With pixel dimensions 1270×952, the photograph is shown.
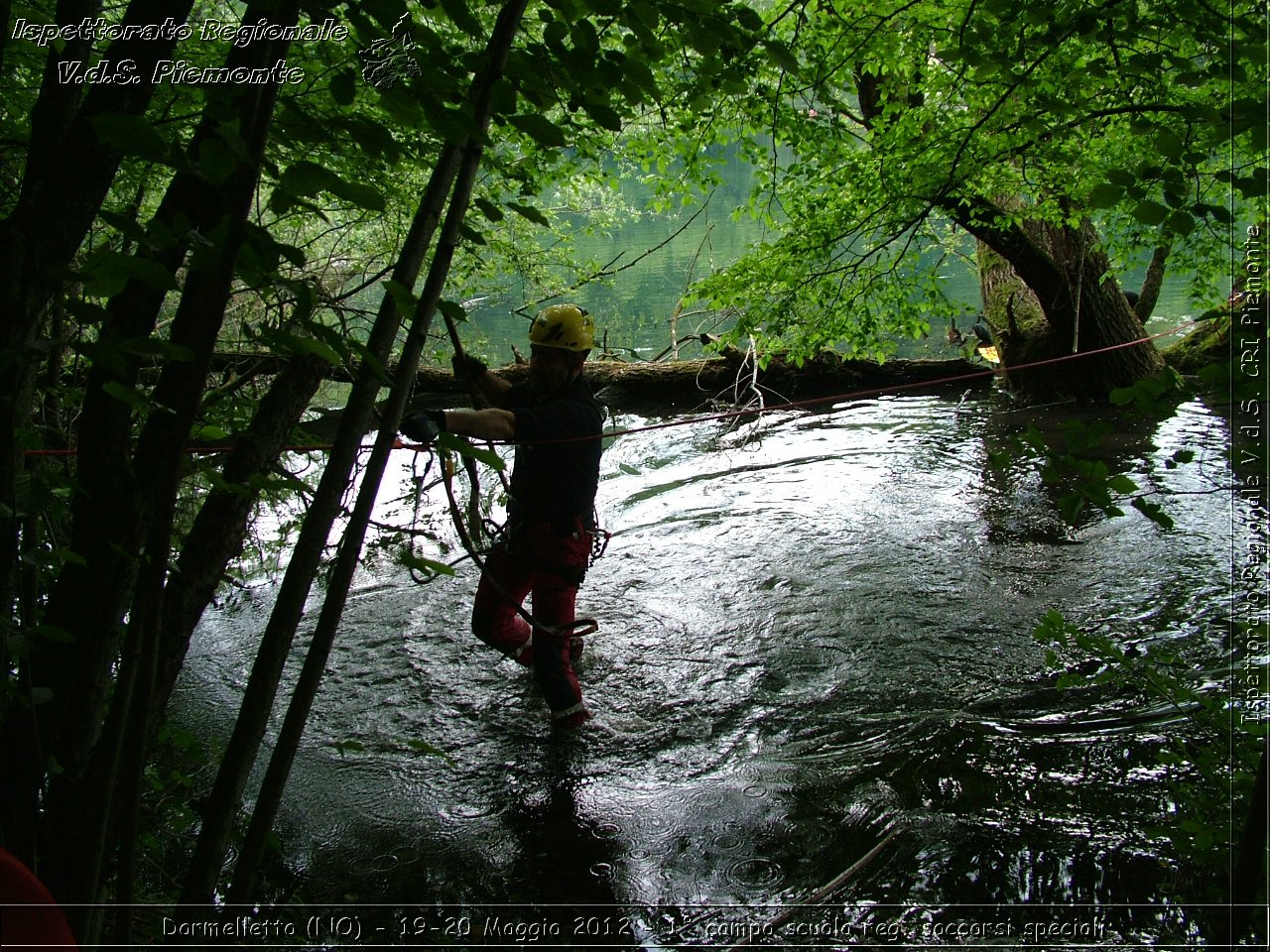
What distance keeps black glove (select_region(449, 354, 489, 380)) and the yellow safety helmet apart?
0.97ft

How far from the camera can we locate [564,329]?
4121 millimetres

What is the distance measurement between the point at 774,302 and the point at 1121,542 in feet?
11.3

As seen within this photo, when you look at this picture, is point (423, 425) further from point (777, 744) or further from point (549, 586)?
point (777, 744)

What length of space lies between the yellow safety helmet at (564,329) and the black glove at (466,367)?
30 centimetres

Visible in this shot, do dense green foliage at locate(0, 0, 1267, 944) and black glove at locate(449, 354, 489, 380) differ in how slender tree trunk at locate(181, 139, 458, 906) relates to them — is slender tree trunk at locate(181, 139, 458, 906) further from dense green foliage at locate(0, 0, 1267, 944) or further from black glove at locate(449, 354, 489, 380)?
black glove at locate(449, 354, 489, 380)

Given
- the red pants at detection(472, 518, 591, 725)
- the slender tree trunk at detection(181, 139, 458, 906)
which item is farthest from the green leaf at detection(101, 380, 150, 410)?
the red pants at detection(472, 518, 591, 725)

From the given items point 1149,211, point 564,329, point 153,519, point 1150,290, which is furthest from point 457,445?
point 1150,290

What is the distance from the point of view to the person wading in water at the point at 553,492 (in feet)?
13.4

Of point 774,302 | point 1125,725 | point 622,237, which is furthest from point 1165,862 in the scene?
point 622,237

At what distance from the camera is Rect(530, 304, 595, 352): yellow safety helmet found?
162 inches

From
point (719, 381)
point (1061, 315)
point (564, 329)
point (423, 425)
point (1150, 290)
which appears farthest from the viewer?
point (719, 381)

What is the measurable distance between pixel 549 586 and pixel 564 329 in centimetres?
131

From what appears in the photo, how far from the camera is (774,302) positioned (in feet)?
22.4

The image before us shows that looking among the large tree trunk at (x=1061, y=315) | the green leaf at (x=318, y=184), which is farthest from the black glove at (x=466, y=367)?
the large tree trunk at (x=1061, y=315)
